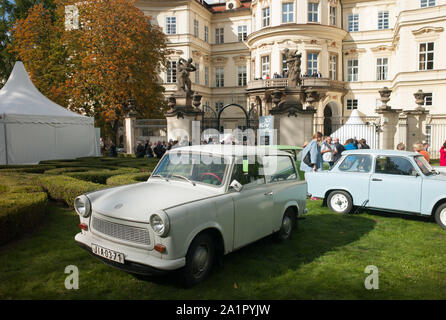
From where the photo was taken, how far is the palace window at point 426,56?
32406 millimetres

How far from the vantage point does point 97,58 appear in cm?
2264

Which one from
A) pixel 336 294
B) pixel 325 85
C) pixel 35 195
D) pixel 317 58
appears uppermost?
pixel 317 58

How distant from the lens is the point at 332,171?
8.62m

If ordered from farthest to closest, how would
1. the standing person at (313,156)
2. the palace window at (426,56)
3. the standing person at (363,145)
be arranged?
1. the palace window at (426,56)
2. the standing person at (363,145)
3. the standing person at (313,156)

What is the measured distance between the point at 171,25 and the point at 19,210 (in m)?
39.9

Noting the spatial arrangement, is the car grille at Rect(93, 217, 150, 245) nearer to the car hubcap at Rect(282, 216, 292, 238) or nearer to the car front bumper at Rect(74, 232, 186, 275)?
the car front bumper at Rect(74, 232, 186, 275)

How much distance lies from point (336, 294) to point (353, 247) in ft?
6.61

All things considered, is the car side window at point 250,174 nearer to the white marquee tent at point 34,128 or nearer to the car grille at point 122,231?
the car grille at point 122,231

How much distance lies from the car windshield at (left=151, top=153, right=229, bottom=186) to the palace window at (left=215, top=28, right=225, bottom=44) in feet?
144

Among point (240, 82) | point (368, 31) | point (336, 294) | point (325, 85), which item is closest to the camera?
point (336, 294)

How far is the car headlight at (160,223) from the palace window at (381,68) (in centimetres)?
4144

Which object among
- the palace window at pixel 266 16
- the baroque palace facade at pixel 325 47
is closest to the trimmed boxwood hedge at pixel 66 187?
the baroque palace facade at pixel 325 47

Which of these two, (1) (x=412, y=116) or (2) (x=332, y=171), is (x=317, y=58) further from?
(2) (x=332, y=171)
